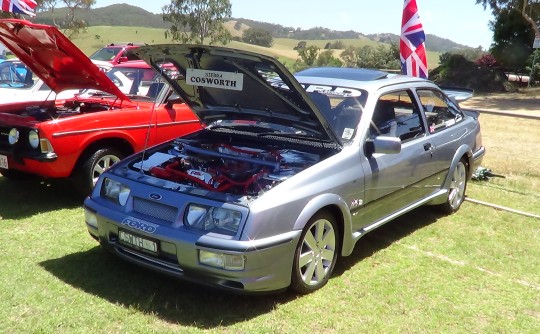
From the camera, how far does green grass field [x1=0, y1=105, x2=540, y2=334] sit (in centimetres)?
354

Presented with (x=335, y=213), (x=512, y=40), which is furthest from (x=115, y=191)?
(x=512, y=40)

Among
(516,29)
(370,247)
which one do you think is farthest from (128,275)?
(516,29)

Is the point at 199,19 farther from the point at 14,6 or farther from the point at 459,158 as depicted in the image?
the point at 459,158

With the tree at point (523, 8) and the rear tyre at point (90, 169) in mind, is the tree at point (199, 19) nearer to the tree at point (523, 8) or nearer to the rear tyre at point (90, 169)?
the tree at point (523, 8)

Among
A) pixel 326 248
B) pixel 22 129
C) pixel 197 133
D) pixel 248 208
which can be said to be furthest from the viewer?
pixel 22 129

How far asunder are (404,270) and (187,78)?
94.2 inches

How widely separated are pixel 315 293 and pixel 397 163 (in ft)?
4.58

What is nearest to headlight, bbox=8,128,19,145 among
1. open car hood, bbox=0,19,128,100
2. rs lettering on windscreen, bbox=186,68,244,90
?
open car hood, bbox=0,19,128,100

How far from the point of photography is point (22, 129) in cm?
554

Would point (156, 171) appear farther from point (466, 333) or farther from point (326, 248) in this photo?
point (466, 333)

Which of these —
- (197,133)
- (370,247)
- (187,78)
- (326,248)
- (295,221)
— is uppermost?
(187,78)

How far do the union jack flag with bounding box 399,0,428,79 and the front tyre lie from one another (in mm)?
4867

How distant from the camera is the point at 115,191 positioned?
410 cm

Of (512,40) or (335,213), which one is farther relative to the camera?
(512,40)
